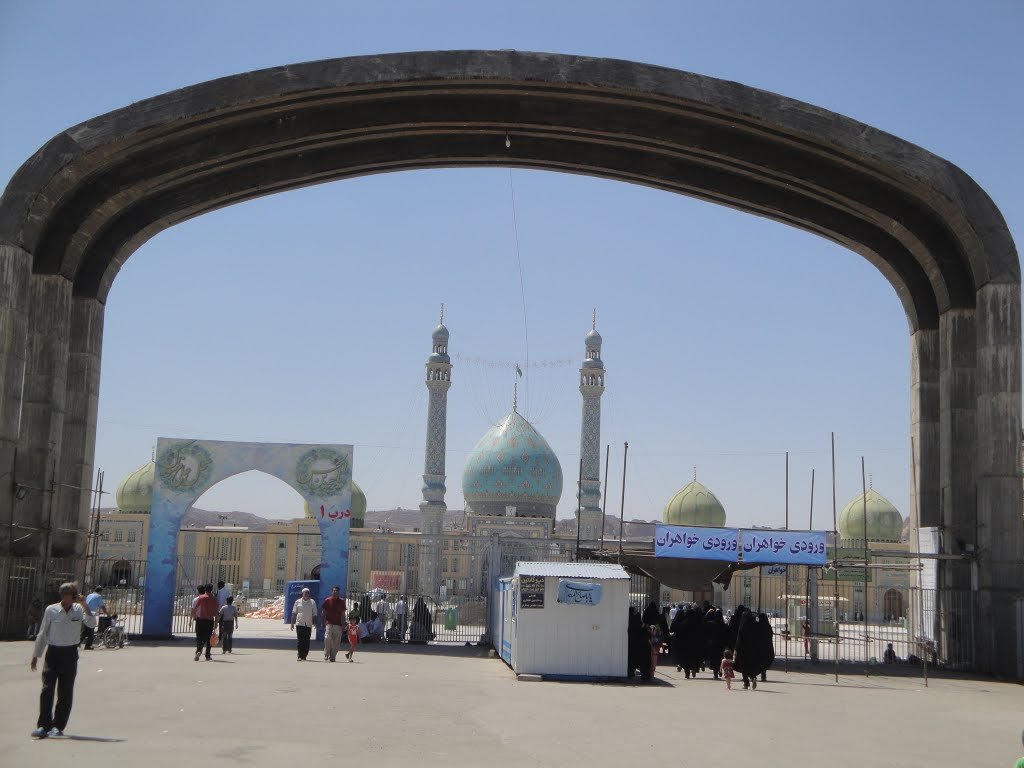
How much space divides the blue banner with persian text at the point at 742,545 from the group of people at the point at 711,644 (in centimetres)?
101

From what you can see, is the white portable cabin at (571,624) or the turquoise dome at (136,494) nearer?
the white portable cabin at (571,624)

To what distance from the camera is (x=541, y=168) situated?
2358cm

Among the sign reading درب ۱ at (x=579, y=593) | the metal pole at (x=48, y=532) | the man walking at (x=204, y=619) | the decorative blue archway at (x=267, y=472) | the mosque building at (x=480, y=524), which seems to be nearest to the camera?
the sign reading درب ۱ at (x=579, y=593)

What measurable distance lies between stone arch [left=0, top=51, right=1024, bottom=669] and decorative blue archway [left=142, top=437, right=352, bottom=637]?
1746 mm

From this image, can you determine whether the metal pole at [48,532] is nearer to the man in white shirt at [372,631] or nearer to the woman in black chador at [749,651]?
the man in white shirt at [372,631]

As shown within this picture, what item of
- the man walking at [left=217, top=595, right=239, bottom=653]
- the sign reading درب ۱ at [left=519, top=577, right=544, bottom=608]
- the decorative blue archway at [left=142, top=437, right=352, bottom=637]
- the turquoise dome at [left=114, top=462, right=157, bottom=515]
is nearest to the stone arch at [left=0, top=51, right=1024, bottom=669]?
the decorative blue archway at [left=142, top=437, right=352, bottom=637]

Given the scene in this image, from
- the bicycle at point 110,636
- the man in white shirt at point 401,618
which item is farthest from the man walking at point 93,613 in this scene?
the man in white shirt at point 401,618

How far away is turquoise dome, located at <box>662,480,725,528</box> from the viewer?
5475 cm

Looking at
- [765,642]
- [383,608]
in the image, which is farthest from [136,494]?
[765,642]

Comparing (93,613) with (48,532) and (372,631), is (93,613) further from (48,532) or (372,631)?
(372,631)

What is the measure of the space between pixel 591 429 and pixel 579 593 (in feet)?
161

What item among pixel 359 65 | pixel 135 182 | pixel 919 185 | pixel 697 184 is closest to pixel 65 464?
pixel 135 182

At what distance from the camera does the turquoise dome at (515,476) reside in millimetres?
59438

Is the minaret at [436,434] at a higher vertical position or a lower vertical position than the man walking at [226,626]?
higher
